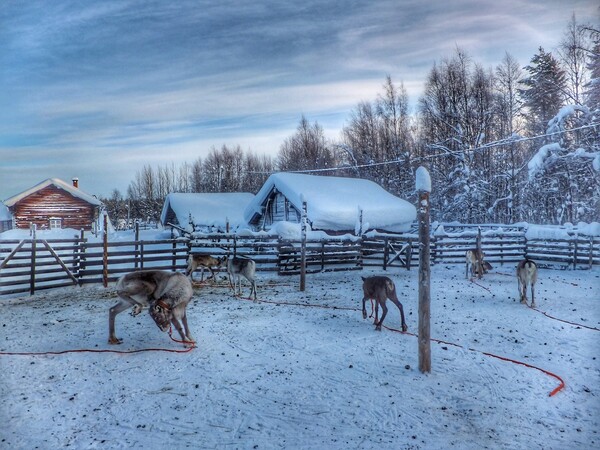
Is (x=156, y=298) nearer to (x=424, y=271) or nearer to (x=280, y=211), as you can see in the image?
(x=424, y=271)

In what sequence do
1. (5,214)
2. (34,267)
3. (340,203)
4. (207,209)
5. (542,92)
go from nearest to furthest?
(34,267) → (542,92) → (340,203) → (5,214) → (207,209)

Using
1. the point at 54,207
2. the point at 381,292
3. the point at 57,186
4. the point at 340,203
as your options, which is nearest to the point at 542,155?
the point at 340,203

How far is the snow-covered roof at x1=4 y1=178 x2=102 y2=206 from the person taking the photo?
28.6 m

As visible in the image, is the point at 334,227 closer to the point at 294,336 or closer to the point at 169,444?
the point at 294,336

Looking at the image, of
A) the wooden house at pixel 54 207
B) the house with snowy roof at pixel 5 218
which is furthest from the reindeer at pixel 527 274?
the house with snowy roof at pixel 5 218

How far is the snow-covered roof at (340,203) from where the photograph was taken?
20594mm

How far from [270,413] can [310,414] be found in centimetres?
49

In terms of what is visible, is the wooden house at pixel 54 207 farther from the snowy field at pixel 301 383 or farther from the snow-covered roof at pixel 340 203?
the snowy field at pixel 301 383

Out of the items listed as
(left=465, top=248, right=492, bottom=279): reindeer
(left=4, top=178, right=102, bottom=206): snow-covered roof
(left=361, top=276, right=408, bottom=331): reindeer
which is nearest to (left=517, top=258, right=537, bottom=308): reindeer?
(left=465, top=248, right=492, bottom=279): reindeer

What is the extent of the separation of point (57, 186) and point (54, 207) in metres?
1.87

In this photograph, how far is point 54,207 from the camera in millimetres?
30969

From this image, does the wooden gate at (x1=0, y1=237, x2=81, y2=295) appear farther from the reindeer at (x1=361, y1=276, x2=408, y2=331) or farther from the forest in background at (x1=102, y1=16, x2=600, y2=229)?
the forest in background at (x1=102, y1=16, x2=600, y2=229)

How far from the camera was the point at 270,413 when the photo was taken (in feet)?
15.4

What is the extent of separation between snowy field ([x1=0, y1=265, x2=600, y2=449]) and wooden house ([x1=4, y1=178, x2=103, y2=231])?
24433 millimetres
